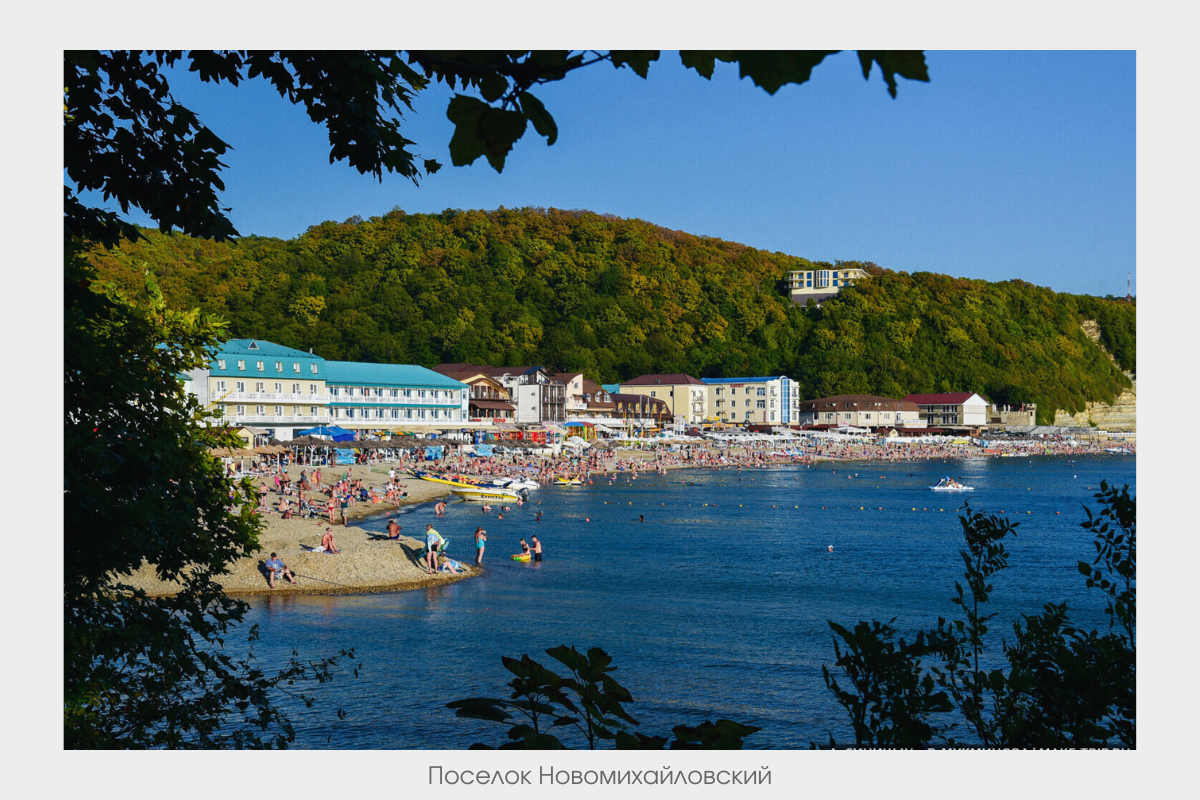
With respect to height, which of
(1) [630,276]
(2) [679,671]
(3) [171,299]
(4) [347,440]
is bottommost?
(2) [679,671]

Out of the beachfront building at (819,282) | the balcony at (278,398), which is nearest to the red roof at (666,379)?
the beachfront building at (819,282)

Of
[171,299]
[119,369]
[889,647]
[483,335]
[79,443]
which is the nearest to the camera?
[889,647]

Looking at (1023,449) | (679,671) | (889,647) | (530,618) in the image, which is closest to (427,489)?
(530,618)

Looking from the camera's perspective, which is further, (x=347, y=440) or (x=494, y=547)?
(x=347, y=440)

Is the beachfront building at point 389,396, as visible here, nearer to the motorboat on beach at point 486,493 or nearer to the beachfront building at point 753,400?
the motorboat on beach at point 486,493

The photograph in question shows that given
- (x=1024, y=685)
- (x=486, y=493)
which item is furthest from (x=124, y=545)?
(x=486, y=493)

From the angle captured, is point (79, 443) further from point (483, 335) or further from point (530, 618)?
point (483, 335)
